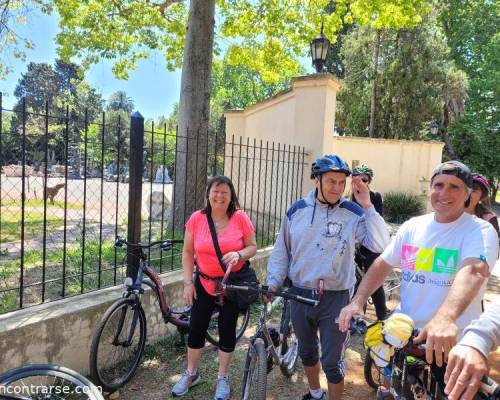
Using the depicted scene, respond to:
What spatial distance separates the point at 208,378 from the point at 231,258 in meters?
1.26

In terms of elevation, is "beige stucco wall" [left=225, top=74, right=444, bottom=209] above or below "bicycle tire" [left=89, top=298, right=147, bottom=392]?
above

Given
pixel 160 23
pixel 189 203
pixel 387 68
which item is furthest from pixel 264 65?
pixel 387 68

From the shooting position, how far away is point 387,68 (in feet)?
64.6

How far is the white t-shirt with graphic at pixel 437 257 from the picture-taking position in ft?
6.30

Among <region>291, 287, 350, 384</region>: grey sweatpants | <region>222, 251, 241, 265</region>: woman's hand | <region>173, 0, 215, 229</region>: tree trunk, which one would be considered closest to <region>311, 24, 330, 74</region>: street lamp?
<region>173, 0, 215, 229</region>: tree trunk

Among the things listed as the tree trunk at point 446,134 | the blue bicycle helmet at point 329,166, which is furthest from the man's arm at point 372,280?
the tree trunk at point 446,134

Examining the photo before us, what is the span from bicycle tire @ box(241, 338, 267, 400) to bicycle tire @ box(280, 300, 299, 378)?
2.42ft

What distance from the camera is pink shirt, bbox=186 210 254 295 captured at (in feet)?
10.4

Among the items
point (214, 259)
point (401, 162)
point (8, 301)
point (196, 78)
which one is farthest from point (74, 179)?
point (401, 162)

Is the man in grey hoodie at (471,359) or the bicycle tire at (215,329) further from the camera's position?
the bicycle tire at (215,329)

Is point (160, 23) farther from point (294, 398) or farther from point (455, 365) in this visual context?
point (455, 365)

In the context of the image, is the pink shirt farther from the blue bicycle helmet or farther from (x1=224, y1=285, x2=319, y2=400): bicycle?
the blue bicycle helmet

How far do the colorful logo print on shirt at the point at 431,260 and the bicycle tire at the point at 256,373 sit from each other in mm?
1107

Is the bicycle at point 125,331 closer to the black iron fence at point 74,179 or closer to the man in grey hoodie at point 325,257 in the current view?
the black iron fence at point 74,179
